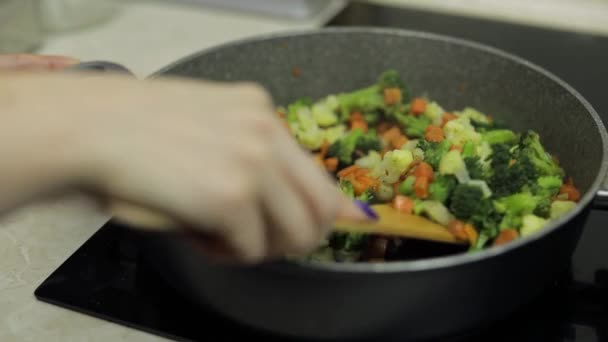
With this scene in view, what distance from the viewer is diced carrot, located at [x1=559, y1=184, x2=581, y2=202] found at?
87cm

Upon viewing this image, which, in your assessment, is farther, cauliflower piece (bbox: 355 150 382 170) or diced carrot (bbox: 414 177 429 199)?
cauliflower piece (bbox: 355 150 382 170)

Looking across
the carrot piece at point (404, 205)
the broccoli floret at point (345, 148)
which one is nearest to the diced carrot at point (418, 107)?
the broccoli floret at point (345, 148)

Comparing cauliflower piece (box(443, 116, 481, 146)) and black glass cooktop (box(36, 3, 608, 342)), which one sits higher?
cauliflower piece (box(443, 116, 481, 146))

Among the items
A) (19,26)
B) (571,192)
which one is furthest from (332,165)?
(19,26)

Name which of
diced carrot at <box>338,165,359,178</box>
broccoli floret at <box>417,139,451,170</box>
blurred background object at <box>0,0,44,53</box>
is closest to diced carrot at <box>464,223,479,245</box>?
broccoli floret at <box>417,139,451,170</box>

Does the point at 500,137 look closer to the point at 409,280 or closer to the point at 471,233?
the point at 471,233

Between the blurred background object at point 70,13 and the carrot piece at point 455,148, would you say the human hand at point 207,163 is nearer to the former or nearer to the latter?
the carrot piece at point 455,148

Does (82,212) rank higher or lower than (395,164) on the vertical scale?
lower

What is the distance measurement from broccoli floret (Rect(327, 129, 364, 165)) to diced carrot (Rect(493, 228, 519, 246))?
30 centimetres

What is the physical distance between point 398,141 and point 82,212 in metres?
0.47

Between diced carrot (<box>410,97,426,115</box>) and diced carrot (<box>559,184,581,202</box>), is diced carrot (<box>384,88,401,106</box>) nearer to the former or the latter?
diced carrot (<box>410,97,426,115</box>)

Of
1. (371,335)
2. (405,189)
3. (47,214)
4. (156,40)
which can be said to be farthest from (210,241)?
(156,40)

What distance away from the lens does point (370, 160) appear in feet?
3.28

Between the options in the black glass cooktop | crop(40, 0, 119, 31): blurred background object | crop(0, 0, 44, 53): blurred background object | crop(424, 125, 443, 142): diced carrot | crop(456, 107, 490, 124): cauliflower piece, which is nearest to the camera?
the black glass cooktop
